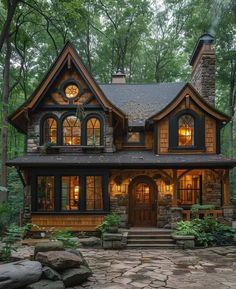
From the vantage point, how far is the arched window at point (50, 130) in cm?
1616

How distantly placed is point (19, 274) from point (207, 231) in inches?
346

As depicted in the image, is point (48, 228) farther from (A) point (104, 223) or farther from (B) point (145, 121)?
(B) point (145, 121)

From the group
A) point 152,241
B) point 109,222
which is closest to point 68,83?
point 109,222

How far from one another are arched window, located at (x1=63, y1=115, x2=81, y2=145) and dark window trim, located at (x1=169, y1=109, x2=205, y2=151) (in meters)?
4.19

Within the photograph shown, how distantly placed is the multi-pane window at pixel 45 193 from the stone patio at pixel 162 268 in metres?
3.03

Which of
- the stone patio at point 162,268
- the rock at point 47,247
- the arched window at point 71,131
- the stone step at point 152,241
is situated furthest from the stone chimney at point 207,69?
the rock at point 47,247

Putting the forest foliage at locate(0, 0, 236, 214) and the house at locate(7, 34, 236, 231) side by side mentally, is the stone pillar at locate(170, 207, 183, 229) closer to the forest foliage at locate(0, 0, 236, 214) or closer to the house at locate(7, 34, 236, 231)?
the house at locate(7, 34, 236, 231)

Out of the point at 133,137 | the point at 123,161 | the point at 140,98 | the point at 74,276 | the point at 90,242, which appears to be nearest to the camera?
the point at 74,276

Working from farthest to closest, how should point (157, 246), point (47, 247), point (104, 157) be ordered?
point (104, 157) → point (157, 246) → point (47, 247)

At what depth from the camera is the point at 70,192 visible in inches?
602

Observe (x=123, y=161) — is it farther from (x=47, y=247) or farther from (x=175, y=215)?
(x=47, y=247)

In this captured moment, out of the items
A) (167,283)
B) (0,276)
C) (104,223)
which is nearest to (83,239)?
(104,223)

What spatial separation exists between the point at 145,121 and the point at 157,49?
1562 cm

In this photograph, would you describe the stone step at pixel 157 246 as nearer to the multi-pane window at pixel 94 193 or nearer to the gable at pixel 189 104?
the multi-pane window at pixel 94 193
